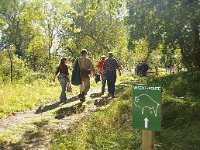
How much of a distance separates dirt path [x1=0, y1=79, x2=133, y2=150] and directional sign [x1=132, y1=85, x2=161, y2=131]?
10.6 ft

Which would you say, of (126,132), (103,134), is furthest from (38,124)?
(126,132)

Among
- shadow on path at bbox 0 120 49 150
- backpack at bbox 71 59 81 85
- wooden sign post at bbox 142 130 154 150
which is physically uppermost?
backpack at bbox 71 59 81 85

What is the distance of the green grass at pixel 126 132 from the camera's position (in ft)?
21.7

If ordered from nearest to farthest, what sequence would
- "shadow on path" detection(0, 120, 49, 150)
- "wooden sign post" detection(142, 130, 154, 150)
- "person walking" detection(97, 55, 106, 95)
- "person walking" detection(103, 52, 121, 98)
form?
"wooden sign post" detection(142, 130, 154, 150), "shadow on path" detection(0, 120, 49, 150), "person walking" detection(103, 52, 121, 98), "person walking" detection(97, 55, 106, 95)

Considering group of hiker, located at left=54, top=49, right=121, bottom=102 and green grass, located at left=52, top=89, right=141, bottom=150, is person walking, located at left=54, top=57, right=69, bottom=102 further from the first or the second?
green grass, located at left=52, top=89, right=141, bottom=150

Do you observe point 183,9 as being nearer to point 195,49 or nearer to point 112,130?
point 195,49

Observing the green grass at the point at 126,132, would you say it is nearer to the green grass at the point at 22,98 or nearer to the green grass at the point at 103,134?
A: the green grass at the point at 103,134

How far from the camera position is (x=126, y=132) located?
7.45 m

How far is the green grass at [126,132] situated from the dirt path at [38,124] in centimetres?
57

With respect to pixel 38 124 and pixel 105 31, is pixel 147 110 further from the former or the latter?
pixel 105 31

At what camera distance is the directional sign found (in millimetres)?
5105

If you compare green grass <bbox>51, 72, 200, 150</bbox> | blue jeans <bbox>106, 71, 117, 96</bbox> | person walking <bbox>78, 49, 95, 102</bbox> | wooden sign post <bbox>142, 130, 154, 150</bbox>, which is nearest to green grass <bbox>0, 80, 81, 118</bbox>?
person walking <bbox>78, 49, 95, 102</bbox>

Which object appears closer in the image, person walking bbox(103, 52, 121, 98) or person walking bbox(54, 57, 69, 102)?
person walking bbox(54, 57, 69, 102)

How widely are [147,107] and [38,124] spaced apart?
582cm
